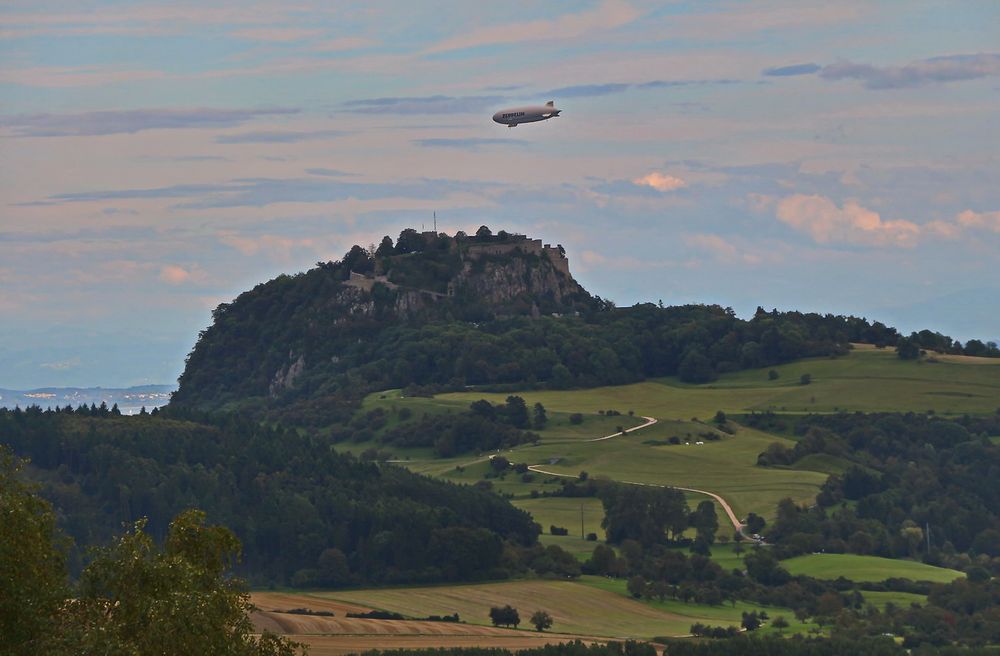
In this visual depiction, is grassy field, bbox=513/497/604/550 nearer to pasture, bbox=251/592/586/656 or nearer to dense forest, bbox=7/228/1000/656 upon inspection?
dense forest, bbox=7/228/1000/656

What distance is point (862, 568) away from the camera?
A: 139000mm

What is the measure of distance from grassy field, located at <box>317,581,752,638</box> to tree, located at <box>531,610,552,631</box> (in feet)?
2.77

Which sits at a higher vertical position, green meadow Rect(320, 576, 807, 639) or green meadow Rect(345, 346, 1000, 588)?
green meadow Rect(345, 346, 1000, 588)

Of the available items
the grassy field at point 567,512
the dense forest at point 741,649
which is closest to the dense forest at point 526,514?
the dense forest at point 741,649

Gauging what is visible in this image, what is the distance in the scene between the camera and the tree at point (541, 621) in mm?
109125

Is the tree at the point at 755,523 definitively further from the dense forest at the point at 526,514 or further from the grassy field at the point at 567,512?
the grassy field at the point at 567,512

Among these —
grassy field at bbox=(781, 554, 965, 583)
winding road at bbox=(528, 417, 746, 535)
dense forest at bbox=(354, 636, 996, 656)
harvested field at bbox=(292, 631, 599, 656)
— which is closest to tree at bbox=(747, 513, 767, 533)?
winding road at bbox=(528, 417, 746, 535)

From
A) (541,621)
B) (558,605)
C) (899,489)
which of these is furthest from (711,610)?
(899,489)

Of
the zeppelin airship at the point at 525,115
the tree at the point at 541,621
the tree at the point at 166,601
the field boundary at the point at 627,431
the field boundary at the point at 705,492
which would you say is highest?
the zeppelin airship at the point at 525,115

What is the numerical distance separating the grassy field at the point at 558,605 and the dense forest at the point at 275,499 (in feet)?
22.7

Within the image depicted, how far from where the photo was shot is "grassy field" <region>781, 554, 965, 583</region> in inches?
5349

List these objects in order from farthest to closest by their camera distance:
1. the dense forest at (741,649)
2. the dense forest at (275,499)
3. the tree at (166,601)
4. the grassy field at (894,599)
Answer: the dense forest at (275,499), the grassy field at (894,599), the dense forest at (741,649), the tree at (166,601)

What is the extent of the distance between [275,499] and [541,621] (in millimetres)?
47464

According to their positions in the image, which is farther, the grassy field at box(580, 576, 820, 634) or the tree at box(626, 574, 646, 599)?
the tree at box(626, 574, 646, 599)
